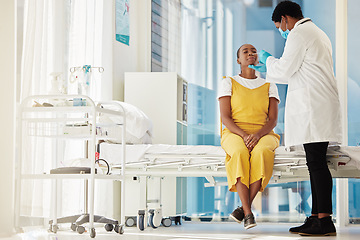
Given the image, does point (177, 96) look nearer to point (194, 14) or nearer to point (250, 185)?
point (194, 14)

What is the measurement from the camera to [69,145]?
4500 mm

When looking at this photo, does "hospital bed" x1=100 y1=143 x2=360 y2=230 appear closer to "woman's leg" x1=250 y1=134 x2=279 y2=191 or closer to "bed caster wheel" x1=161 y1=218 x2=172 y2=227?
"woman's leg" x1=250 y1=134 x2=279 y2=191

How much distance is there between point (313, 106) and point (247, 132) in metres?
0.60

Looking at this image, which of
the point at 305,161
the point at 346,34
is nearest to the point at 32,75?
the point at 305,161

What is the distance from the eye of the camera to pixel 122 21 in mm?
5379

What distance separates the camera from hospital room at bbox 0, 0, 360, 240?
12.3 feet

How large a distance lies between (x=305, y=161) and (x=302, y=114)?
0.37m

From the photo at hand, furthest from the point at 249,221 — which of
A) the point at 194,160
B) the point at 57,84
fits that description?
the point at 57,84

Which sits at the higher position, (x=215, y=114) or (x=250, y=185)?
(x=215, y=114)

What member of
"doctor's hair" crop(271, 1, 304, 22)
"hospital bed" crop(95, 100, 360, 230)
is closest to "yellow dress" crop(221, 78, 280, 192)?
"hospital bed" crop(95, 100, 360, 230)

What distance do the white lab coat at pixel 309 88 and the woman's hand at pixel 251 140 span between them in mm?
234

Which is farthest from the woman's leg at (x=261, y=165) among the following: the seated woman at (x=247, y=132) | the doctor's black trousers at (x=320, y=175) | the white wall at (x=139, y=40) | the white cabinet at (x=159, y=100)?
the white wall at (x=139, y=40)

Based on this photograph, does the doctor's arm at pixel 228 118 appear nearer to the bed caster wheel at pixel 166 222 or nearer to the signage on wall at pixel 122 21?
the bed caster wheel at pixel 166 222

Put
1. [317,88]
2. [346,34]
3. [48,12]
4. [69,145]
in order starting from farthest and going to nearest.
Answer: [346,34] → [69,145] → [48,12] → [317,88]
